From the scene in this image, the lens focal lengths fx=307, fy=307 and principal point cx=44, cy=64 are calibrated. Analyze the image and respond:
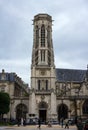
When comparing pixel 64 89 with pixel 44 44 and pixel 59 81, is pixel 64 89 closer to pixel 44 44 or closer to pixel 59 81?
pixel 59 81

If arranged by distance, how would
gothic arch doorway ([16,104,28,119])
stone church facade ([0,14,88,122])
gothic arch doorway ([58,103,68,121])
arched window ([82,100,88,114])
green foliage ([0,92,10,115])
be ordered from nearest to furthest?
green foliage ([0,92,10,115])
stone church facade ([0,14,88,122])
arched window ([82,100,88,114])
gothic arch doorway ([16,104,28,119])
gothic arch doorway ([58,103,68,121])

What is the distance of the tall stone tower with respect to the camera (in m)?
87.7

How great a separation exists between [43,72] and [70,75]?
16.6 meters

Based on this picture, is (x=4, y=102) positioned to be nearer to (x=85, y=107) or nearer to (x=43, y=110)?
(x=43, y=110)

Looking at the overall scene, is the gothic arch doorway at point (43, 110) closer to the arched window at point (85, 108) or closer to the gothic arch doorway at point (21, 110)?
the gothic arch doorway at point (21, 110)

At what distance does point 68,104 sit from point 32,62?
16.7 m

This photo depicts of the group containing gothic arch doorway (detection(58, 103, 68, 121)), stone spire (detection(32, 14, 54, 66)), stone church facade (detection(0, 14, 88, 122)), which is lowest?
gothic arch doorway (detection(58, 103, 68, 121))

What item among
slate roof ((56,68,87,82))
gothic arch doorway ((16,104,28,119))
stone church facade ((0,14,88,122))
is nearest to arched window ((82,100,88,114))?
stone church facade ((0,14,88,122))

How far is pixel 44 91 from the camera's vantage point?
291 feet

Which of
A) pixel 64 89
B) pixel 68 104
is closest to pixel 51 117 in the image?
pixel 68 104

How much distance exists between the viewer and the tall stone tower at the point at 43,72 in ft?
288

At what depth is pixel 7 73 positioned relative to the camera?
327 ft

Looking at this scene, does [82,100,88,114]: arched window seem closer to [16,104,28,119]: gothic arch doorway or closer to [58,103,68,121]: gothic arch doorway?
[58,103,68,121]: gothic arch doorway

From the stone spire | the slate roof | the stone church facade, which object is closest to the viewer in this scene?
the stone church facade
